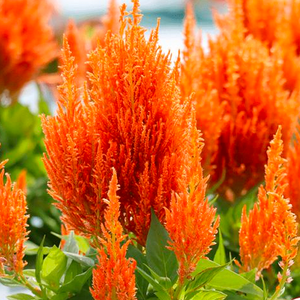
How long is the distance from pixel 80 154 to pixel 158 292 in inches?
9.3

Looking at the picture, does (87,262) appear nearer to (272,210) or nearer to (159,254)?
(159,254)

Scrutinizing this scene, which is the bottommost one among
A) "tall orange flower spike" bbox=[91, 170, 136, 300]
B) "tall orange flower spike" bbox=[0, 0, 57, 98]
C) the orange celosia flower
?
"tall orange flower spike" bbox=[0, 0, 57, 98]

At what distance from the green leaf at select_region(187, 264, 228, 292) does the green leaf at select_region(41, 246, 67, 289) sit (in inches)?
8.4

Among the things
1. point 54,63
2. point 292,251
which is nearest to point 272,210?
point 292,251

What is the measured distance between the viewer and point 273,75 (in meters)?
1.56

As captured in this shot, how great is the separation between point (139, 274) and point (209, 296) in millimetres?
114

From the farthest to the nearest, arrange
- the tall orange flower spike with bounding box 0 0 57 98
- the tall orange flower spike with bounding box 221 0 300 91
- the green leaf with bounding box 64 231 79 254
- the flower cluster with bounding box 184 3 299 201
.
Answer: the tall orange flower spike with bounding box 0 0 57 98
the tall orange flower spike with bounding box 221 0 300 91
the flower cluster with bounding box 184 3 299 201
the green leaf with bounding box 64 231 79 254

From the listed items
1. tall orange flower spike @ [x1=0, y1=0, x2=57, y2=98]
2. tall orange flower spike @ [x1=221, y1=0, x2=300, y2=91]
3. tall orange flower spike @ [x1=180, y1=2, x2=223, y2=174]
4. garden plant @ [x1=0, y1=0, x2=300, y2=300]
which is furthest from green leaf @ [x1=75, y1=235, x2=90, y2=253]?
tall orange flower spike @ [x1=0, y1=0, x2=57, y2=98]

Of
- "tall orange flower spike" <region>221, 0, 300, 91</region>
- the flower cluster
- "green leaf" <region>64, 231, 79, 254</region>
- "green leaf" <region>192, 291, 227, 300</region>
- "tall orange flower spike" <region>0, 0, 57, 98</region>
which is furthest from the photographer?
"tall orange flower spike" <region>0, 0, 57, 98</region>

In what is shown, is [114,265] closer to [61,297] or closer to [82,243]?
[61,297]

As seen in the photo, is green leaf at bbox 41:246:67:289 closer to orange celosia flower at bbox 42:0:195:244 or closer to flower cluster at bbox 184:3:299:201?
orange celosia flower at bbox 42:0:195:244

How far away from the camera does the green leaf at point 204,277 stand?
3.20 feet

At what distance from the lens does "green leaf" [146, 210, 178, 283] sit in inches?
39.8

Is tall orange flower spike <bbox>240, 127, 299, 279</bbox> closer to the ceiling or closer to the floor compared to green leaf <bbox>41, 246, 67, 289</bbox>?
closer to the ceiling
